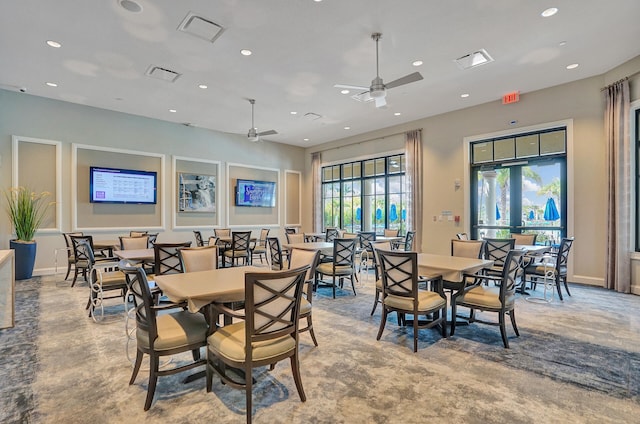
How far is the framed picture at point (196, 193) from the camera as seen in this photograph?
29.0 feet

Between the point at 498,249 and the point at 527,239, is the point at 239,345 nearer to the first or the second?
the point at 498,249

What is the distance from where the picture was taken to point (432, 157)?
26.8 ft

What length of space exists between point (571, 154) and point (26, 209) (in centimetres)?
1045

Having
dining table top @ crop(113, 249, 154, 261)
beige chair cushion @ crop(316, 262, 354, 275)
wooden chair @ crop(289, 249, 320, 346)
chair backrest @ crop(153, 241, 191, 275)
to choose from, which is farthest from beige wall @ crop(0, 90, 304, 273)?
wooden chair @ crop(289, 249, 320, 346)

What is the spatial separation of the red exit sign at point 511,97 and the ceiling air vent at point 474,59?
6.06 feet

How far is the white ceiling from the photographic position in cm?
385

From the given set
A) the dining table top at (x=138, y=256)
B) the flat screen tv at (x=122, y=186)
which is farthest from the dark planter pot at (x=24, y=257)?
the dining table top at (x=138, y=256)

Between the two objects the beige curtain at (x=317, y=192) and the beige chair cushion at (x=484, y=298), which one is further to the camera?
the beige curtain at (x=317, y=192)

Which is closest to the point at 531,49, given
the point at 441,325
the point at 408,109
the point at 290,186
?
the point at 408,109

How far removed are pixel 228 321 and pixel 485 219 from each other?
648cm

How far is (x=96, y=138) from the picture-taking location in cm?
755

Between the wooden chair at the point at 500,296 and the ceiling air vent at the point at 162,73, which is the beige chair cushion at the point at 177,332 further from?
the ceiling air vent at the point at 162,73

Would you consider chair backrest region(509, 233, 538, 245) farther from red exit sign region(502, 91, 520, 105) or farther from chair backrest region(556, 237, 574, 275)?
red exit sign region(502, 91, 520, 105)

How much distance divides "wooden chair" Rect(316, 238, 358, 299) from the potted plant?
5.77 metres
